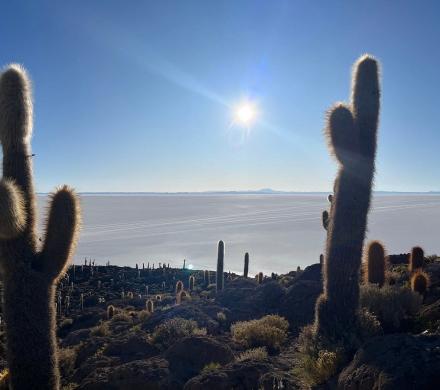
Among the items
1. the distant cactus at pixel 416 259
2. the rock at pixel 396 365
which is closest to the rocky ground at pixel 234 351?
the rock at pixel 396 365

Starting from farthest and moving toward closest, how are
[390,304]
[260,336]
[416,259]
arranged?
[416,259] → [260,336] → [390,304]

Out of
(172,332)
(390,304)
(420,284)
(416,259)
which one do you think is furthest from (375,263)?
(172,332)

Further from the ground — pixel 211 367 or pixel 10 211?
pixel 10 211

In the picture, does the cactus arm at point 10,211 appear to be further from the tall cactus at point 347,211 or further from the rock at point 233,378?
the tall cactus at point 347,211

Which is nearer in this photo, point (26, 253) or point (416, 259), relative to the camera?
point (26, 253)

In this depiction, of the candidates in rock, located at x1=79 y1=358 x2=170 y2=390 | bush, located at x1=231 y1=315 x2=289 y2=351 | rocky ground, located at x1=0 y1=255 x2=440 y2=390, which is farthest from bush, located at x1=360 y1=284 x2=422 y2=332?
rock, located at x1=79 y1=358 x2=170 y2=390

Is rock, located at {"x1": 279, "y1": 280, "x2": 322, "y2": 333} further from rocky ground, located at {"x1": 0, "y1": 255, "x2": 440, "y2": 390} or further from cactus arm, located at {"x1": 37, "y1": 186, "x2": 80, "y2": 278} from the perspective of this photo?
cactus arm, located at {"x1": 37, "y1": 186, "x2": 80, "y2": 278}

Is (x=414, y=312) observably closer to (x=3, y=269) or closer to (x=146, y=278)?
(x=3, y=269)

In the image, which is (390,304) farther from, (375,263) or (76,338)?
(76,338)
